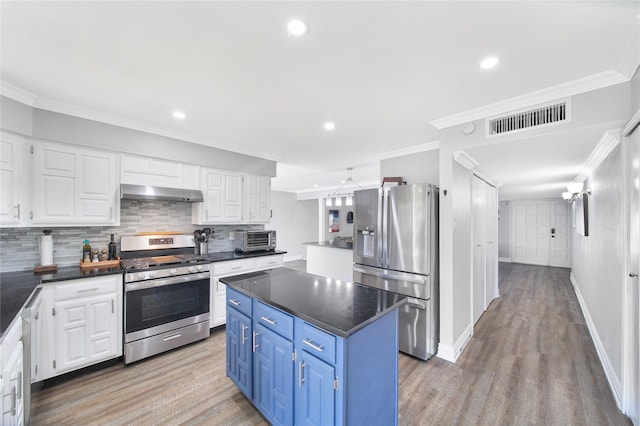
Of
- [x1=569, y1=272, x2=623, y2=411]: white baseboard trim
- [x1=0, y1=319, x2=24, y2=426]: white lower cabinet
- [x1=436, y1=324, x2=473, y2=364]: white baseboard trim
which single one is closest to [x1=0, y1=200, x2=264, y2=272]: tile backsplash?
[x1=0, y1=319, x2=24, y2=426]: white lower cabinet

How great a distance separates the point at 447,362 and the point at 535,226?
8088mm

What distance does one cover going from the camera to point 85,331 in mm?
2359

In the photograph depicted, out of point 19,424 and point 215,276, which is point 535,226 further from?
point 19,424

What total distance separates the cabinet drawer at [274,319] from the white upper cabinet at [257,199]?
2.29 m

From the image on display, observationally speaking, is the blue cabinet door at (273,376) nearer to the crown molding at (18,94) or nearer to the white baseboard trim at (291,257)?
the crown molding at (18,94)

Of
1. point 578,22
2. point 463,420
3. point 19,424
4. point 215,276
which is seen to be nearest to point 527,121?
point 578,22

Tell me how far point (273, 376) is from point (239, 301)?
2.03ft

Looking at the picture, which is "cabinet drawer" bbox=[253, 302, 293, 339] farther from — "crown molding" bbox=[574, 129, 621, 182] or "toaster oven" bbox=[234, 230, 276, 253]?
"crown molding" bbox=[574, 129, 621, 182]

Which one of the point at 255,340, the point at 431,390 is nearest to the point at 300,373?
the point at 255,340

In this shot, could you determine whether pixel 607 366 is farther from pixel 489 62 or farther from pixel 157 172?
pixel 157 172

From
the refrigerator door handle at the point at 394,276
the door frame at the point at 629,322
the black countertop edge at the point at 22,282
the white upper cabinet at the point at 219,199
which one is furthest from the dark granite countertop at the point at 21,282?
the door frame at the point at 629,322

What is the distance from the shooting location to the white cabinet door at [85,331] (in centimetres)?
225

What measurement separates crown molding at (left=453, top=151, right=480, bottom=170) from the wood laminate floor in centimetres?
216

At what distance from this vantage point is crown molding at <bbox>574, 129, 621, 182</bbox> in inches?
79.0
